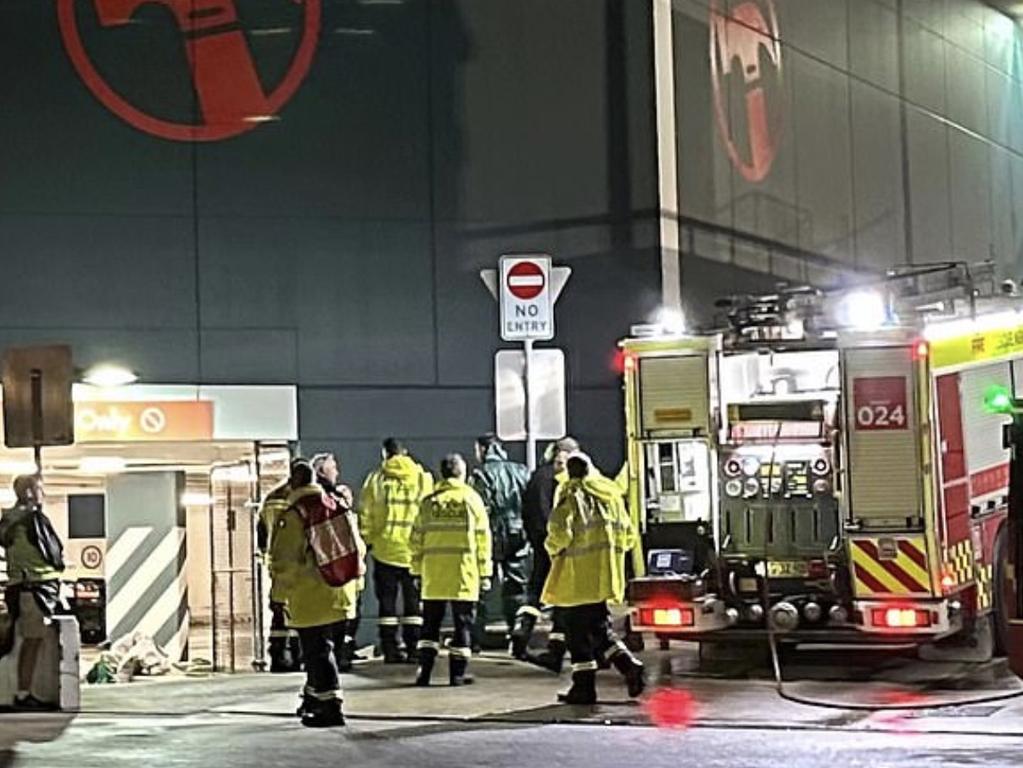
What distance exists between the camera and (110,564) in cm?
1991

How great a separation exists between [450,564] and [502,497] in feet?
5.70

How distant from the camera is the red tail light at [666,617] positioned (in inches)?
599

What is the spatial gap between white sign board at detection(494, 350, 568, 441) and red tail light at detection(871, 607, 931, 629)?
298 centimetres

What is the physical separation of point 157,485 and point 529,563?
448 centimetres

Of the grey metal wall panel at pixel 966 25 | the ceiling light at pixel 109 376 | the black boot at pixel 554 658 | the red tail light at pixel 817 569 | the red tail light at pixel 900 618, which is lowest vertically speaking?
the black boot at pixel 554 658

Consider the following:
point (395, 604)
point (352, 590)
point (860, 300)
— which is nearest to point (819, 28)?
point (860, 300)

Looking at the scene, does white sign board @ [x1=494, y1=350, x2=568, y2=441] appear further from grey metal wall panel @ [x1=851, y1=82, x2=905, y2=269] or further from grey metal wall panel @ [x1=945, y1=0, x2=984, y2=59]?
grey metal wall panel @ [x1=945, y1=0, x2=984, y2=59]

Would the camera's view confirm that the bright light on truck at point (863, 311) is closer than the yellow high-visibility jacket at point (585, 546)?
No

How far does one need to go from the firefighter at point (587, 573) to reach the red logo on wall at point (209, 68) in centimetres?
563

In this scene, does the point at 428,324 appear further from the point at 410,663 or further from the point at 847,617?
the point at 847,617

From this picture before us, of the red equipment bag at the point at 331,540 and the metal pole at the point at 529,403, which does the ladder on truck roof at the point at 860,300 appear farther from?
the red equipment bag at the point at 331,540

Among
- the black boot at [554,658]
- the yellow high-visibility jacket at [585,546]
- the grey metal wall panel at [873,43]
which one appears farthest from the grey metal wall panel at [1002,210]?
the yellow high-visibility jacket at [585,546]

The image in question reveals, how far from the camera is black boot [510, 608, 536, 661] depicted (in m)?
16.5

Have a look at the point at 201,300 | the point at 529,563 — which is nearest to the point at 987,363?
the point at 529,563
